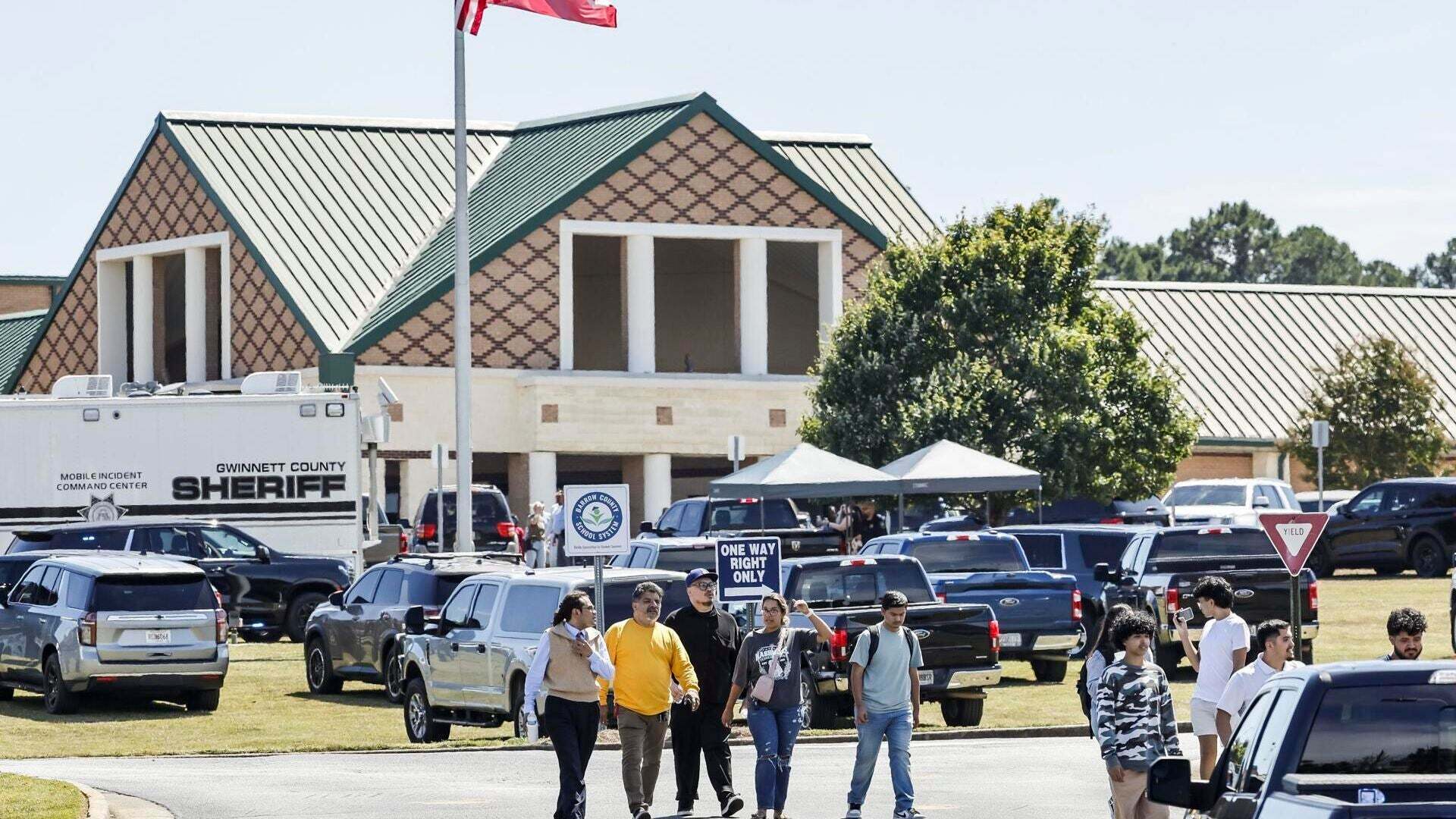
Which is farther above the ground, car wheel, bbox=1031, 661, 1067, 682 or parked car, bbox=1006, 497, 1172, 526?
parked car, bbox=1006, 497, 1172, 526

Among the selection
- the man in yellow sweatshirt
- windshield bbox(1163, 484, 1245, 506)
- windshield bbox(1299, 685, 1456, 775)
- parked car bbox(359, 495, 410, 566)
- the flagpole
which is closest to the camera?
windshield bbox(1299, 685, 1456, 775)

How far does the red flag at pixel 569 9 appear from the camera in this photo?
3219 centimetres

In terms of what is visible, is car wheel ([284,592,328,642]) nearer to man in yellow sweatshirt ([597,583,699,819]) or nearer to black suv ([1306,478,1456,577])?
black suv ([1306,478,1456,577])

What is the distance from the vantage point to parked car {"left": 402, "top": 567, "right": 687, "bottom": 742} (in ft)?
71.4

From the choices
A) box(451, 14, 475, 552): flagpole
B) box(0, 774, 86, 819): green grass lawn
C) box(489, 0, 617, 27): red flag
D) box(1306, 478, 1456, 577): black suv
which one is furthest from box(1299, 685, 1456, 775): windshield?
box(1306, 478, 1456, 577): black suv

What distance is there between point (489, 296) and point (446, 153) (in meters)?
7.45

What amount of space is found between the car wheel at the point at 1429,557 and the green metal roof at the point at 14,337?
130ft

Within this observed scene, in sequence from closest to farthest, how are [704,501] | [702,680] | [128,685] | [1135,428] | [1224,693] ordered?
[1224,693]
[702,680]
[128,685]
[704,501]
[1135,428]

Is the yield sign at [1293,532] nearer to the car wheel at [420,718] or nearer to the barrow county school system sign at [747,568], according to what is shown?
the barrow county school system sign at [747,568]

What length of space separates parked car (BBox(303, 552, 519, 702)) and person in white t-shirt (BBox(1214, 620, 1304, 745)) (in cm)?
1248

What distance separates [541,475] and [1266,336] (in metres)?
Result: 20.8

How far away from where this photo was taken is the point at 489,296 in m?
54.3

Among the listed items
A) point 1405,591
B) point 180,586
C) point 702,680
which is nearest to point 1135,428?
point 1405,591

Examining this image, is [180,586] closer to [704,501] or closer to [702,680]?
[702,680]
